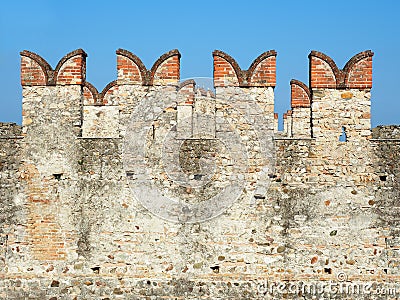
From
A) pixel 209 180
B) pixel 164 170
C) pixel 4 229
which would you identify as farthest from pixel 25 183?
pixel 209 180

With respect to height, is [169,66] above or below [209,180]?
above

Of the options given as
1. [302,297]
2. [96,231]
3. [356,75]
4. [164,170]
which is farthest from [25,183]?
[356,75]

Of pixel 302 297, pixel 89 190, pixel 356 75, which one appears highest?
pixel 356 75

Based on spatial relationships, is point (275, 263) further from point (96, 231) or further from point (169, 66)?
point (169, 66)

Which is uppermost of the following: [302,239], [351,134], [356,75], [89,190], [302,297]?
[356,75]

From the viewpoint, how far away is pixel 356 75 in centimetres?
905

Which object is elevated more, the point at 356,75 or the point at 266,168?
the point at 356,75

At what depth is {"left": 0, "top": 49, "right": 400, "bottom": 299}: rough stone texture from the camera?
901 cm

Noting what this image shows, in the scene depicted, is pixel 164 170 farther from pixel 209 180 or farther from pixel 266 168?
pixel 266 168

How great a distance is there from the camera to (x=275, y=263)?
902cm

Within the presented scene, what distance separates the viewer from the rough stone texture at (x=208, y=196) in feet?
29.6

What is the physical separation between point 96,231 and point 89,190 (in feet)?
2.21

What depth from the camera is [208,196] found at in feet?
29.9

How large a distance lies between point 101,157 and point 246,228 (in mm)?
2616
